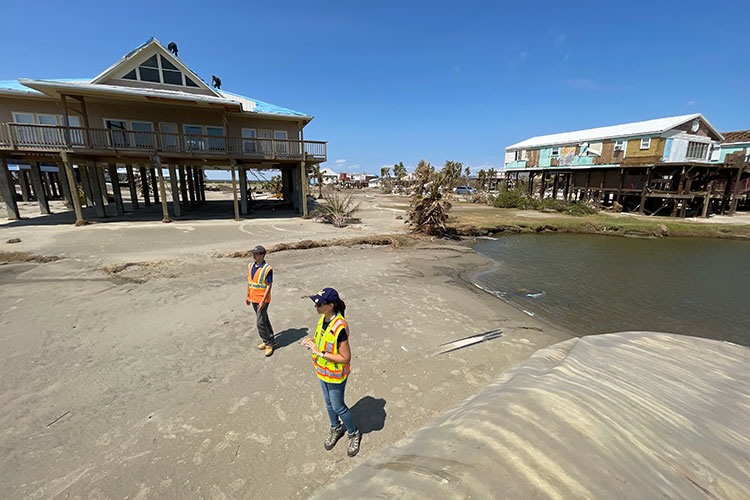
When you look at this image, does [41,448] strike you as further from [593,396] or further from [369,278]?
[369,278]

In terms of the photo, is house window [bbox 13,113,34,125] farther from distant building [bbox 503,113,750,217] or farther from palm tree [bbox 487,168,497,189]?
palm tree [bbox 487,168,497,189]

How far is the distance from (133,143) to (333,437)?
2136 centimetres

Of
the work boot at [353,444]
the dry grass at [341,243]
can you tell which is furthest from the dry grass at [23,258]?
the work boot at [353,444]

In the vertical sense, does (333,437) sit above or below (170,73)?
below

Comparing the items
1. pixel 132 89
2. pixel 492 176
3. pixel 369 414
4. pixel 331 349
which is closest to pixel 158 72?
pixel 132 89

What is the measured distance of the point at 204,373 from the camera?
187 inches

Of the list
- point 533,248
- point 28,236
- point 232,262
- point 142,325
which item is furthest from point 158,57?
point 533,248

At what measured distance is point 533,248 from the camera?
16078mm

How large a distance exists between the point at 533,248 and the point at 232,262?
14085 mm

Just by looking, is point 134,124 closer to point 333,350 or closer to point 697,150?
point 333,350

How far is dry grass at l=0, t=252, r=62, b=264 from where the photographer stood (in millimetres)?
10266

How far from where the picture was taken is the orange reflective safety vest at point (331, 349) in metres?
3.13

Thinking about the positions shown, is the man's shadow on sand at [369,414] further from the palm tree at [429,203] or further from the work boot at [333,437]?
the palm tree at [429,203]

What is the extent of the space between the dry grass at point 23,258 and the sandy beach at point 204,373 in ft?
2.13
